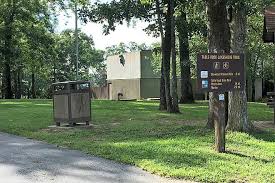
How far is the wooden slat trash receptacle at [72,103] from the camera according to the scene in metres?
16.6

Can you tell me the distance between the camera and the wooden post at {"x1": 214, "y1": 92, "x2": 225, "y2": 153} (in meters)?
10.8

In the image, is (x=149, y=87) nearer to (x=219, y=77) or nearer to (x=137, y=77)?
(x=137, y=77)

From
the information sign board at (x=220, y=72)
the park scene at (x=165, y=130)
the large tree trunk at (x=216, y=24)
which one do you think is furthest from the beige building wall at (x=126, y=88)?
the information sign board at (x=220, y=72)

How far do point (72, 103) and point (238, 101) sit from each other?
18.3 feet

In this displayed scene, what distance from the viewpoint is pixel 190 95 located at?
114ft

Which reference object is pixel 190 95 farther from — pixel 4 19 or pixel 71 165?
pixel 71 165

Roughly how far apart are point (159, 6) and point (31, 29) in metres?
23.4

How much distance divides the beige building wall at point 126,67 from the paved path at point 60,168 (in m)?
Answer: 42.1

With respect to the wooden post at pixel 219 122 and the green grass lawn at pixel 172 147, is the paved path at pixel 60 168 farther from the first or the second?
the wooden post at pixel 219 122

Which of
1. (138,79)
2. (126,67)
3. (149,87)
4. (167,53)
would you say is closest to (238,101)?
(167,53)

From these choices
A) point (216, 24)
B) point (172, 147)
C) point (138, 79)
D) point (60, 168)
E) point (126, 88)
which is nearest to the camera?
point (60, 168)

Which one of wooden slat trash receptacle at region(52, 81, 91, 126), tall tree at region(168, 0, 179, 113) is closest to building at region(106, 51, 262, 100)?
tall tree at region(168, 0, 179, 113)

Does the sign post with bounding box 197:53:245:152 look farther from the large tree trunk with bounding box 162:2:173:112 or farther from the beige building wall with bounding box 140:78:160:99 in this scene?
the beige building wall with bounding box 140:78:160:99

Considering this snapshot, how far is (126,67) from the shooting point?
55594mm
